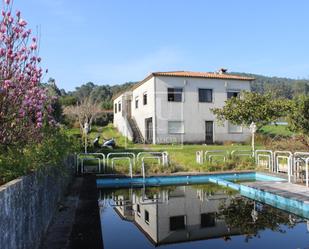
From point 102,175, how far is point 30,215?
1080 centimetres

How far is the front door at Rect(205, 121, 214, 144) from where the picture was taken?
29.5 meters

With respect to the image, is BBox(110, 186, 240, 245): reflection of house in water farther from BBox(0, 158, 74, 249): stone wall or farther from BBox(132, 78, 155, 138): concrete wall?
BBox(132, 78, 155, 138): concrete wall

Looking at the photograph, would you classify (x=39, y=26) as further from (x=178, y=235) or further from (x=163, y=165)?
(x=163, y=165)

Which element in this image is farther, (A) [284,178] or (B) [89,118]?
(B) [89,118]

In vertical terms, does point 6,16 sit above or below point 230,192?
above

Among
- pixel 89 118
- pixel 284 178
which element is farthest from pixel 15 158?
pixel 89 118

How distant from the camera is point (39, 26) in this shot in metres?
5.50

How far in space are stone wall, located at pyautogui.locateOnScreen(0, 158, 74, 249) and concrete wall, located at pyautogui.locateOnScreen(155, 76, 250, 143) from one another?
21359 mm

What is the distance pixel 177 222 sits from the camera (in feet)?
30.8

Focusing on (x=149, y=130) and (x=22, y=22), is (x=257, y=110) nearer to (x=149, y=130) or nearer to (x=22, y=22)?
(x=149, y=130)

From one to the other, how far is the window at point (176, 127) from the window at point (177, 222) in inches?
727

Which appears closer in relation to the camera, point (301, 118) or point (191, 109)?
point (301, 118)

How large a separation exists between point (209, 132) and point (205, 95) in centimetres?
313

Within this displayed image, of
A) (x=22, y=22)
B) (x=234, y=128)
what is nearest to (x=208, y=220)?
(x=22, y=22)
